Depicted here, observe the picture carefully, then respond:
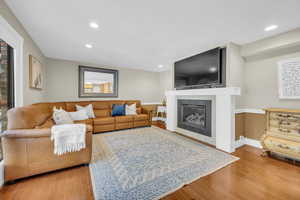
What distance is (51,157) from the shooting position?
1.69m

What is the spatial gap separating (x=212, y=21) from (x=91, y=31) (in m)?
2.08

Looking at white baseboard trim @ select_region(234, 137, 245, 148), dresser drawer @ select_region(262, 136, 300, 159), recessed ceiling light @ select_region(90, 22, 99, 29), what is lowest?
white baseboard trim @ select_region(234, 137, 245, 148)

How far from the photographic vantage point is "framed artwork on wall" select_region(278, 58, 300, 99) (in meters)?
2.19

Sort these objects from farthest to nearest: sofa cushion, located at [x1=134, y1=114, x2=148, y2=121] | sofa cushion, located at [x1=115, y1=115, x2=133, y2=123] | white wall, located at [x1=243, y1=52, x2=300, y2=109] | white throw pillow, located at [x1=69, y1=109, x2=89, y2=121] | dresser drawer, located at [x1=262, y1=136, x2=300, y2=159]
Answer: sofa cushion, located at [x1=134, y1=114, x2=148, y2=121] < sofa cushion, located at [x1=115, y1=115, x2=133, y2=123] < white throw pillow, located at [x1=69, y1=109, x2=89, y2=121] < white wall, located at [x1=243, y1=52, x2=300, y2=109] < dresser drawer, located at [x1=262, y1=136, x2=300, y2=159]

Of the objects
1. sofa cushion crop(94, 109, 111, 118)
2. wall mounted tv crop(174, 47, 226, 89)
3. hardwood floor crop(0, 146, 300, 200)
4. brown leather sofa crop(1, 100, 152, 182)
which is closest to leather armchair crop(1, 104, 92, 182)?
brown leather sofa crop(1, 100, 152, 182)

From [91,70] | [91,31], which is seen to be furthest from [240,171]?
[91,70]

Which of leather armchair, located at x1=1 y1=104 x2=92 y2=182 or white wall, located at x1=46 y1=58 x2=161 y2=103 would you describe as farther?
white wall, located at x1=46 y1=58 x2=161 y2=103

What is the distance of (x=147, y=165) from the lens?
1942 millimetres

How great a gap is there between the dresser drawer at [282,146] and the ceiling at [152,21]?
194 centimetres

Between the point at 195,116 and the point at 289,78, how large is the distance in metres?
1.95

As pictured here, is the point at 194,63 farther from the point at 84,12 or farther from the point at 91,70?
the point at 91,70

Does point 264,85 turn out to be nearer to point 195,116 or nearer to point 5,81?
point 195,116

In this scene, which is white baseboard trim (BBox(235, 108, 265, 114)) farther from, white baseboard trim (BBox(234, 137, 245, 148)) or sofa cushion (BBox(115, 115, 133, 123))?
sofa cushion (BBox(115, 115, 133, 123))

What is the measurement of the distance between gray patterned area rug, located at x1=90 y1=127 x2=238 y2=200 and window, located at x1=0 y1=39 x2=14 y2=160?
1.49m
